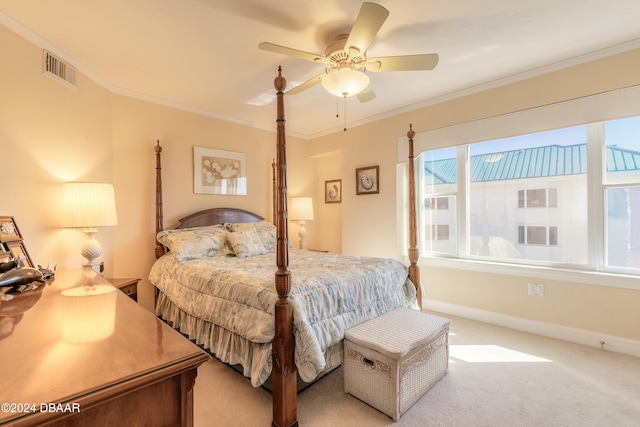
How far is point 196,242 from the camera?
303cm

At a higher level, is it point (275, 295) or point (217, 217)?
point (217, 217)

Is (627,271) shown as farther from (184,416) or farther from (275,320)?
(184,416)

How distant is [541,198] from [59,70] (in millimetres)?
4624

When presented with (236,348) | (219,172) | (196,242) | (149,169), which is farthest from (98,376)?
(219,172)

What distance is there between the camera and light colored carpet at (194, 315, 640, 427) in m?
1.73

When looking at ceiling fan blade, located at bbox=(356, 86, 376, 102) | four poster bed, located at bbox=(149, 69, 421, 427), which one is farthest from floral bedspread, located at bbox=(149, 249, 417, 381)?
ceiling fan blade, located at bbox=(356, 86, 376, 102)

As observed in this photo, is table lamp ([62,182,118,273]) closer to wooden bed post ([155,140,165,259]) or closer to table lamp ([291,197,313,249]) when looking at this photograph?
wooden bed post ([155,140,165,259])

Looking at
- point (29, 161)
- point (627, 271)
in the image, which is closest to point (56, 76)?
point (29, 161)

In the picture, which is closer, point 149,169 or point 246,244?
point 246,244

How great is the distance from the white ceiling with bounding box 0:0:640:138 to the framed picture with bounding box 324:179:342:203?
1884 millimetres

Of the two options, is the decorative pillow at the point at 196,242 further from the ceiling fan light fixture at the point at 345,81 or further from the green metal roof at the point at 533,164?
the green metal roof at the point at 533,164

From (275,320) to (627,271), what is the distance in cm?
307

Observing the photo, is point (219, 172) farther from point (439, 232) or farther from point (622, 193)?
point (622, 193)

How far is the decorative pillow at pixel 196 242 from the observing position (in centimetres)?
Result: 293
